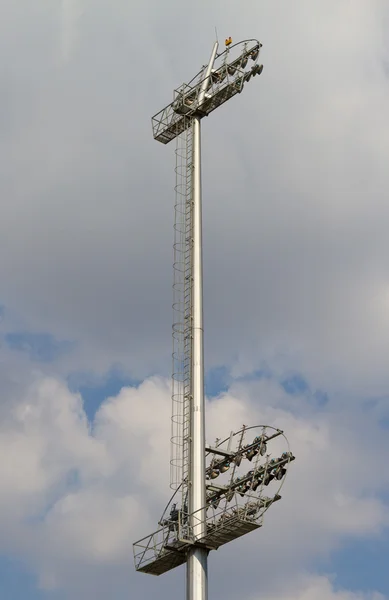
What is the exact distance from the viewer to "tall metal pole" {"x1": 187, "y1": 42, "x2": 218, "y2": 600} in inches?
3748

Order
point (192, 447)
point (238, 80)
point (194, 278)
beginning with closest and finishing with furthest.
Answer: point (192, 447)
point (194, 278)
point (238, 80)

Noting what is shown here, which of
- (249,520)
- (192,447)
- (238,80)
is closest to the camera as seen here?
(249,520)

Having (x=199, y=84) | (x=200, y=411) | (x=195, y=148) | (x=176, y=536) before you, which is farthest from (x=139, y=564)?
(x=199, y=84)

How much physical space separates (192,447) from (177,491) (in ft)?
12.0

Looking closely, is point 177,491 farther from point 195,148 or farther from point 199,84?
point 199,84

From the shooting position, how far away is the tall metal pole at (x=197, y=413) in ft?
312

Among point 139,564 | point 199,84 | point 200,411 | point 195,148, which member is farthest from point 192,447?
point 199,84

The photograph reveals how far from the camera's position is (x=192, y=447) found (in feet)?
330

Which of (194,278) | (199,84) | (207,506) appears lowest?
(207,506)

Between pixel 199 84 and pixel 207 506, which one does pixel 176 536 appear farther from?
pixel 199 84

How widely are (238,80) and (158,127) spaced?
362 inches

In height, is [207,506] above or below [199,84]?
below

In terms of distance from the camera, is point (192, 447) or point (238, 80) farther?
point (238, 80)

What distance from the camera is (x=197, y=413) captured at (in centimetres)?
10194
